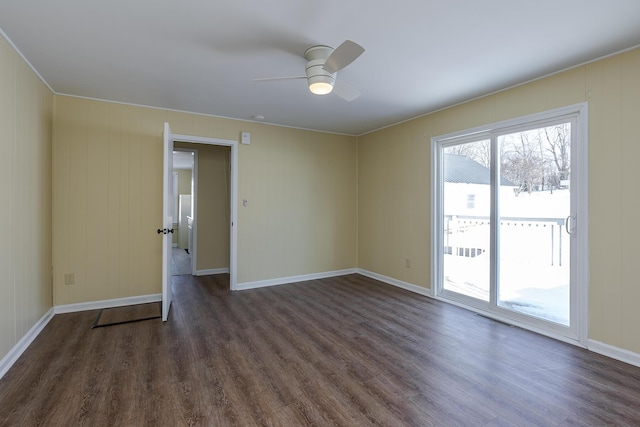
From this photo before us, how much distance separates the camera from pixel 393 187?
191 inches

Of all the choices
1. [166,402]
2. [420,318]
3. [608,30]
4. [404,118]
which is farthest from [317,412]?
[404,118]

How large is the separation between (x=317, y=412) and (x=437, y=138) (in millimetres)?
3505

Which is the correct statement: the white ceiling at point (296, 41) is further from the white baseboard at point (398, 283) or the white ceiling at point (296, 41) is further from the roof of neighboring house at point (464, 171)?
the white baseboard at point (398, 283)

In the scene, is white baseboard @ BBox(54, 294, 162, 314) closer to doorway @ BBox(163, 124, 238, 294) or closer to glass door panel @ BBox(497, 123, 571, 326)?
doorway @ BBox(163, 124, 238, 294)

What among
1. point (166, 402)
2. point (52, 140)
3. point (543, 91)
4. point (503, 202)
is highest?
point (543, 91)

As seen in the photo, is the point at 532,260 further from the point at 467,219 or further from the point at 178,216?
the point at 178,216

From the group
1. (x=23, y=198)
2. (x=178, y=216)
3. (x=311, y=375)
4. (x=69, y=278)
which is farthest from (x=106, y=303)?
(x=178, y=216)

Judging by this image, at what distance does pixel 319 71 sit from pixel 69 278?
3.64 m

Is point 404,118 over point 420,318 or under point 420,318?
over

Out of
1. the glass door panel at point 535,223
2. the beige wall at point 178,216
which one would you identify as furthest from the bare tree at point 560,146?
the beige wall at point 178,216

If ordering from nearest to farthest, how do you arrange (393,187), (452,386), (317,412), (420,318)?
(317,412)
(452,386)
(420,318)
(393,187)

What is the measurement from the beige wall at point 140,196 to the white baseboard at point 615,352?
11.7 feet

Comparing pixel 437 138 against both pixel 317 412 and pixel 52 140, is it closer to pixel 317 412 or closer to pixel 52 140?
pixel 317 412

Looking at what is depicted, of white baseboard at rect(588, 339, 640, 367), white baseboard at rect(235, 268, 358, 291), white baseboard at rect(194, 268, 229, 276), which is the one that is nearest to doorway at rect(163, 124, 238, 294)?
white baseboard at rect(194, 268, 229, 276)
